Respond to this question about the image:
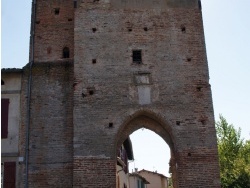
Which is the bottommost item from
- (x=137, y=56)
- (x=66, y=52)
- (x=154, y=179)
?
(x=154, y=179)

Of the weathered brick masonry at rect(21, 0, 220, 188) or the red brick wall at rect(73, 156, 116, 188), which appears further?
the weathered brick masonry at rect(21, 0, 220, 188)

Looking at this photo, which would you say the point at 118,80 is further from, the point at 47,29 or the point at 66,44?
the point at 47,29

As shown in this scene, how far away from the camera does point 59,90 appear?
1320 centimetres

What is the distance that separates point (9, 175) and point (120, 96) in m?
4.65

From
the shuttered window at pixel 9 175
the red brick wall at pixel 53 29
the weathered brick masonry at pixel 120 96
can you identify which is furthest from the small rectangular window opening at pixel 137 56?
the shuttered window at pixel 9 175

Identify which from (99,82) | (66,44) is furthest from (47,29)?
(99,82)

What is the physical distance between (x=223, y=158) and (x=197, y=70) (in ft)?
43.7

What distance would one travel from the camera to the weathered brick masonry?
11.8 m

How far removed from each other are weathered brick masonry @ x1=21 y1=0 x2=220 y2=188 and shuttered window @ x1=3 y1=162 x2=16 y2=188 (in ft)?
1.88

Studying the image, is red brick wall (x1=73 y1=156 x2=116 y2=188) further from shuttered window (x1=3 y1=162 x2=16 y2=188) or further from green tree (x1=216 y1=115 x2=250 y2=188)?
green tree (x1=216 y1=115 x2=250 y2=188)

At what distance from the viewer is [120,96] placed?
41.0 ft

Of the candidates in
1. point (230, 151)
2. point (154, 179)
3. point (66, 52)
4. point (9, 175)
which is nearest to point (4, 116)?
point (9, 175)

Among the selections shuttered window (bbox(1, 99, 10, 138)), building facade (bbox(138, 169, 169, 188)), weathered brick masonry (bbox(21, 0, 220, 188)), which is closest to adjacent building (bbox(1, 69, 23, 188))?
shuttered window (bbox(1, 99, 10, 138))

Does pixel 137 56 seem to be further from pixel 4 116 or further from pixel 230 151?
pixel 230 151
